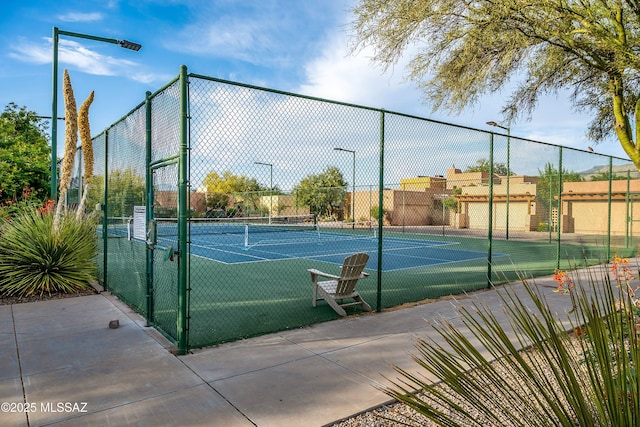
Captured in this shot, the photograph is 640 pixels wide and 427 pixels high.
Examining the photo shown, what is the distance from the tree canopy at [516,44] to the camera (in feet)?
24.1

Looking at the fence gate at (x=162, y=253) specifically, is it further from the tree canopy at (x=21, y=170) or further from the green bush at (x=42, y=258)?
the tree canopy at (x=21, y=170)

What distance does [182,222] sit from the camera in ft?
14.3

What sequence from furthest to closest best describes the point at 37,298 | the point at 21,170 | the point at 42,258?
the point at 21,170, the point at 42,258, the point at 37,298

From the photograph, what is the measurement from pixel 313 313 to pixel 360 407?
299 cm

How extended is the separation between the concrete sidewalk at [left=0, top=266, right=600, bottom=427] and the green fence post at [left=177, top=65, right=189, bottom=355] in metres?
0.27

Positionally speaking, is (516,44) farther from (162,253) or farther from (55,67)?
(55,67)

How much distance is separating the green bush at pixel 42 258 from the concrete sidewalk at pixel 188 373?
1.31 metres

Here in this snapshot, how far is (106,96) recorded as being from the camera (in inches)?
409

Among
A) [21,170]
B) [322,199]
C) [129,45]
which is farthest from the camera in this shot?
[322,199]

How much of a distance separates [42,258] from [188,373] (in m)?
4.93

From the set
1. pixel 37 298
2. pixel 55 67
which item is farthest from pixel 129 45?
pixel 37 298

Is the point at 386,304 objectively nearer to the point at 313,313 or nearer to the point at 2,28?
the point at 313,313

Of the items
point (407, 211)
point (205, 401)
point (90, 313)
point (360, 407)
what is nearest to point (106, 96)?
point (90, 313)

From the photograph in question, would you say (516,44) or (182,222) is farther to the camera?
(516,44)
